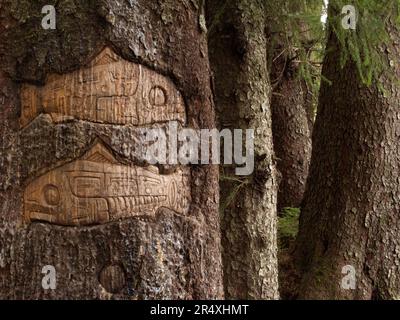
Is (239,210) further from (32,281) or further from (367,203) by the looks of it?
(32,281)

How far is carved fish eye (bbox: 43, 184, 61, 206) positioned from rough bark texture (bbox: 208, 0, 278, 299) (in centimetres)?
213

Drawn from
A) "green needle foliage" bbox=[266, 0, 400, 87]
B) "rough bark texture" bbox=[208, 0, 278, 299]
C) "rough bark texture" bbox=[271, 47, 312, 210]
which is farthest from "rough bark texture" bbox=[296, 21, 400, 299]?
"rough bark texture" bbox=[271, 47, 312, 210]

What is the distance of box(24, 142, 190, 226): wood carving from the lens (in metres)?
2.67

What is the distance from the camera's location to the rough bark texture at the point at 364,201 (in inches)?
212

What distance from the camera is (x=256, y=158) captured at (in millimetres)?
4742

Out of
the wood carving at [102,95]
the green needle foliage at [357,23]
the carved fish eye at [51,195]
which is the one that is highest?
the green needle foliage at [357,23]

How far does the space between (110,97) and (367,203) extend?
3364mm

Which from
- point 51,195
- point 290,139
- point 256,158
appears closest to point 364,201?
point 256,158

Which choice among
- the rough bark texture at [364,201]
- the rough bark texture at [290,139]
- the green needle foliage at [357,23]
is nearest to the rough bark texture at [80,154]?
the green needle foliage at [357,23]

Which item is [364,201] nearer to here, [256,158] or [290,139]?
[256,158]

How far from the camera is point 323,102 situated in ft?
19.4

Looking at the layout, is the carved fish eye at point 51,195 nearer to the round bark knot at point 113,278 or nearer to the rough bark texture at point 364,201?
the round bark knot at point 113,278

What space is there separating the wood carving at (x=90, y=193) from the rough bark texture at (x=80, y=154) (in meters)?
0.04
